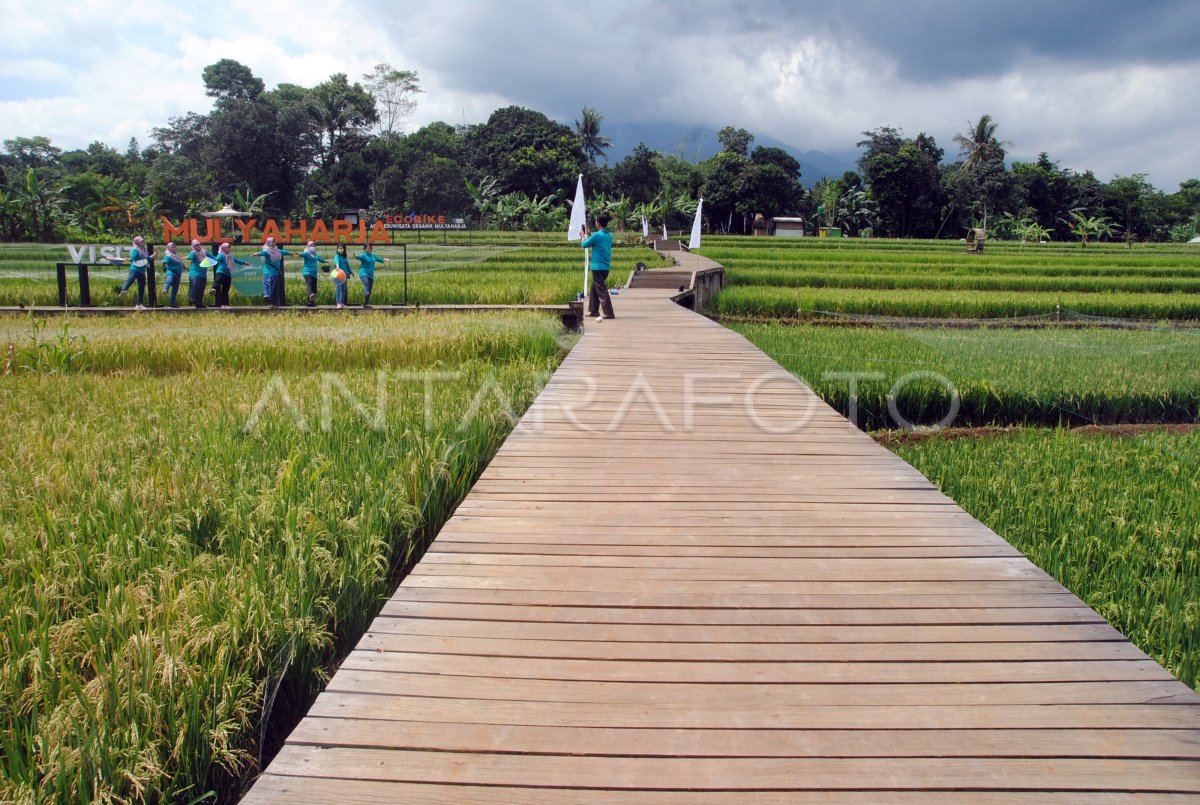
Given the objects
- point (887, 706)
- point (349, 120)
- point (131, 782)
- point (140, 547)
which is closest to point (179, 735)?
point (131, 782)

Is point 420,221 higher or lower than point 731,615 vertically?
higher

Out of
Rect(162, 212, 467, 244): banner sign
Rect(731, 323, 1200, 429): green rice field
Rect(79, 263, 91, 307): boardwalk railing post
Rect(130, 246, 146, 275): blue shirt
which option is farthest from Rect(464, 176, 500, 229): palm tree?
Rect(731, 323, 1200, 429): green rice field

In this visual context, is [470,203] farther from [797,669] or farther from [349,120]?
[797,669]

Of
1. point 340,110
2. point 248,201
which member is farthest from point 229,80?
point 248,201

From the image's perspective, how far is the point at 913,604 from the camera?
2.75 m

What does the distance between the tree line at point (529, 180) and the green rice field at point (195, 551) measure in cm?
4027

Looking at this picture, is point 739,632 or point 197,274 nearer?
point 739,632

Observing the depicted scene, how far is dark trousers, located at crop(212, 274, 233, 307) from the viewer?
1558 centimetres

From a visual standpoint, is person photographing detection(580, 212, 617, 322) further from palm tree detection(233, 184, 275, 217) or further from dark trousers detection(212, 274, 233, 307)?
palm tree detection(233, 184, 275, 217)

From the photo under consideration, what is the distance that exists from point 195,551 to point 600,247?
769cm

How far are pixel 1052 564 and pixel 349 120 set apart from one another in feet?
211

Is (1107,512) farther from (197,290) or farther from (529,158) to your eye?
(529,158)

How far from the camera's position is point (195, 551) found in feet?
10.7

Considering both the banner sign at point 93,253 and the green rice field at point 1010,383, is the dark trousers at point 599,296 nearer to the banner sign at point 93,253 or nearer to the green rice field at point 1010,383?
the green rice field at point 1010,383
